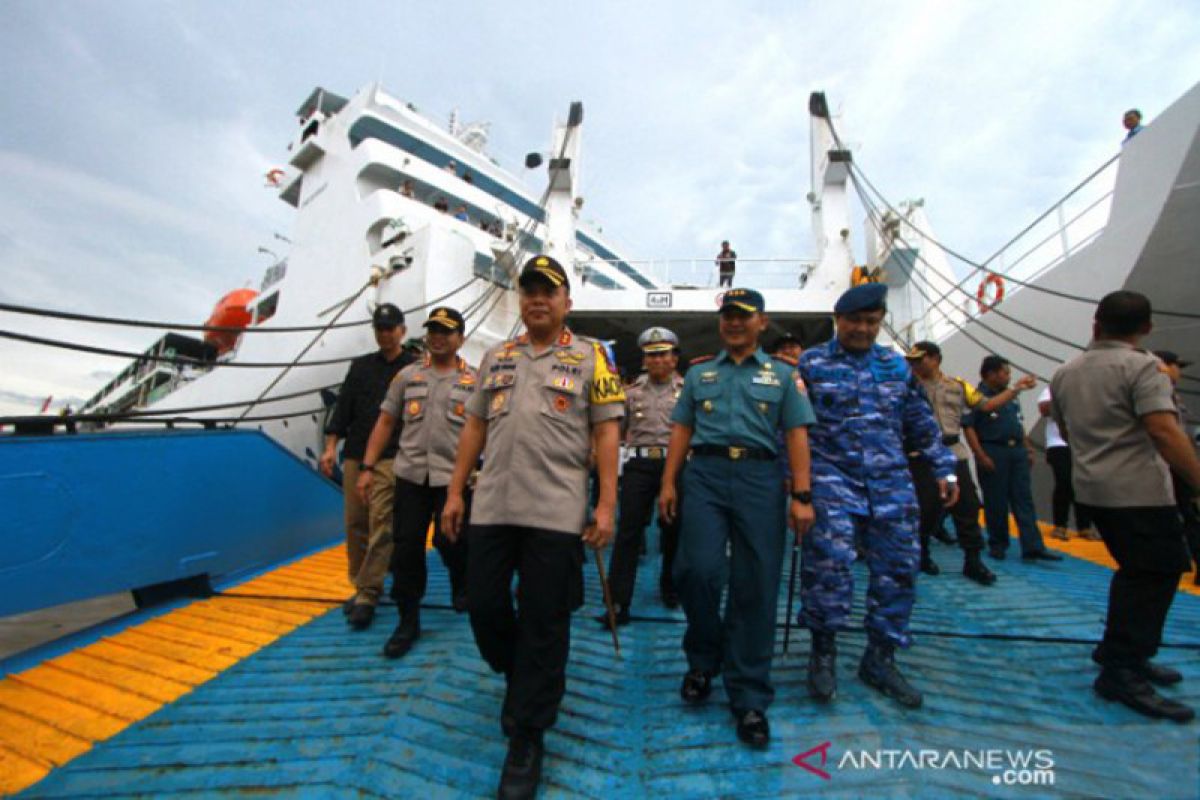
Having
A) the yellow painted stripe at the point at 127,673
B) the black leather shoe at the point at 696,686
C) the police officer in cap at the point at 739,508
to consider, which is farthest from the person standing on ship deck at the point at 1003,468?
the yellow painted stripe at the point at 127,673

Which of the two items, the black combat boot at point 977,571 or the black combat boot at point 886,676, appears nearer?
the black combat boot at point 886,676

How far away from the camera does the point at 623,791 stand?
143cm

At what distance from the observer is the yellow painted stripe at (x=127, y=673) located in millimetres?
1678

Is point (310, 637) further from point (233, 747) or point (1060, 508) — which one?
point (1060, 508)

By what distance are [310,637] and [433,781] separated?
1.41m

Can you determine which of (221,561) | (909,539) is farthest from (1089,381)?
(221,561)

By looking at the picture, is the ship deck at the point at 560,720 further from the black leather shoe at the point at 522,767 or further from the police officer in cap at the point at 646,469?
the police officer in cap at the point at 646,469

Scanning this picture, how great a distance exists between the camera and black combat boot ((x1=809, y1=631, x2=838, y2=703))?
1884mm

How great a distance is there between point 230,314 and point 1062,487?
60.2 feet

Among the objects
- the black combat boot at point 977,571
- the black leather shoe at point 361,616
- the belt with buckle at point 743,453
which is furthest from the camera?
the black combat boot at point 977,571

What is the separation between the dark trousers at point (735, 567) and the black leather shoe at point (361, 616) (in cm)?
171

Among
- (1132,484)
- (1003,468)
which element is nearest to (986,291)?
(1003,468)

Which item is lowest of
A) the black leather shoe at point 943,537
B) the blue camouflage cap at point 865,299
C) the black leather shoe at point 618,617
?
the black leather shoe at point 618,617

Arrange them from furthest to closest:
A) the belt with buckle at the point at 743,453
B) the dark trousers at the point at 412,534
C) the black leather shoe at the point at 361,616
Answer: the black leather shoe at the point at 361,616 < the dark trousers at the point at 412,534 < the belt with buckle at the point at 743,453
